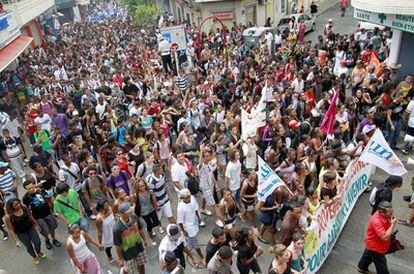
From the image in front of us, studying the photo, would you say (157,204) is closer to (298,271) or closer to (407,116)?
(298,271)

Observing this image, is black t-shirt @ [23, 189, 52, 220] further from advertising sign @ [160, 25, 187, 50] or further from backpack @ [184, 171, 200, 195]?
advertising sign @ [160, 25, 187, 50]

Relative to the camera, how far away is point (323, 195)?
6.25 metres

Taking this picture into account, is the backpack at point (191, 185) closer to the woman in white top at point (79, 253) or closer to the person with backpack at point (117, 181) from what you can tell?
the person with backpack at point (117, 181)

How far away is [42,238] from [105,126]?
328cm

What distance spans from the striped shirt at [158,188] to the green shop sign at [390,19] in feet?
29.8

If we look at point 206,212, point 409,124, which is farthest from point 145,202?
point 409,124

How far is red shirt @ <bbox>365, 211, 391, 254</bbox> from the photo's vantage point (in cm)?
537

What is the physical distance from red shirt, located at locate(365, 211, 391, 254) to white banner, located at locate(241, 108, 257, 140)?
12.1 feet

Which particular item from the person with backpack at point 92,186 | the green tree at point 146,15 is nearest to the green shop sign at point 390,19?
the person with backpack at point 92,186

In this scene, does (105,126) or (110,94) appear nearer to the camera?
(105,126)

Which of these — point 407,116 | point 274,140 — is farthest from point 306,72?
point 274,140

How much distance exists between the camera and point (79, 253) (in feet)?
18.6

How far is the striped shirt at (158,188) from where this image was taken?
679 cm

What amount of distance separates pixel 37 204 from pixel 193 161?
358 centimetres
